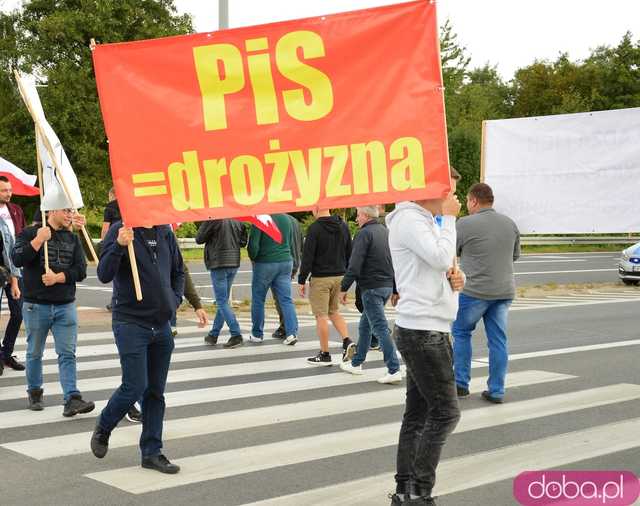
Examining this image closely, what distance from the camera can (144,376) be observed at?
19.7 ft

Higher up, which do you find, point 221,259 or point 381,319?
point 221,259

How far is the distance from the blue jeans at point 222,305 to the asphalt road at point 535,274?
5.54 meters

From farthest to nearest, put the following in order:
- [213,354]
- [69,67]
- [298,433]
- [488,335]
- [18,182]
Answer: [69,67], [18,182], [213,354], [488,335], [298,433]

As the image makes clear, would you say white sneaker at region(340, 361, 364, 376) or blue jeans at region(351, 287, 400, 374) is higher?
blue jeans at region(351, 287, 400, 374)

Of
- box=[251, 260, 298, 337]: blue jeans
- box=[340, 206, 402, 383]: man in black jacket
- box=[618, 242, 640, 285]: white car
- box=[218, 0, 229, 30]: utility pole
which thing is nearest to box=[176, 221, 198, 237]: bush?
box=[618, 242, 640, 285]: white car

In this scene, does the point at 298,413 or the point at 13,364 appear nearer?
the point at 298,413

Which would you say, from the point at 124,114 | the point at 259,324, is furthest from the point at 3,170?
the point at 124,114

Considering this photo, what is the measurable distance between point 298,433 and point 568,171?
2793 millimetres

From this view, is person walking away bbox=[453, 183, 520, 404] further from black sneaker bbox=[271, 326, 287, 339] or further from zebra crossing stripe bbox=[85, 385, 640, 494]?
black sneaker bbox=[271, 326, 287, 339]

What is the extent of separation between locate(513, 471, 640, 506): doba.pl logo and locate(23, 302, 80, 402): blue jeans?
3768 millimetres

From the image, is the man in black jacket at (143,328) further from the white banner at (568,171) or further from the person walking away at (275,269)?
the person walking away at (275,269)

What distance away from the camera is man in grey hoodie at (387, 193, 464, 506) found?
17.0 ft

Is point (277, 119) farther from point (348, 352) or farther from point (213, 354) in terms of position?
point (213, 354)

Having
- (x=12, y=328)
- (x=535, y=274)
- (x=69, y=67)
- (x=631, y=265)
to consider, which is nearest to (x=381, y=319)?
(x=12, y=328)
